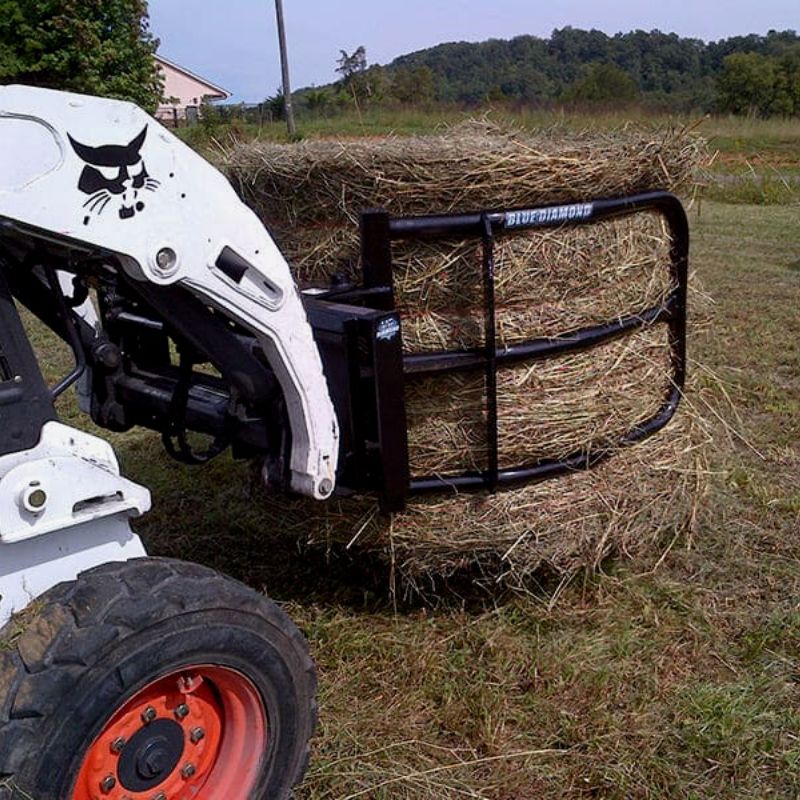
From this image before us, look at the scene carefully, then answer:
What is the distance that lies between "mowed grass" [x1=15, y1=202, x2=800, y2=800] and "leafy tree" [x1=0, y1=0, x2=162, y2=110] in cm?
2594

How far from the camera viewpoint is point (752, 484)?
4.24 m

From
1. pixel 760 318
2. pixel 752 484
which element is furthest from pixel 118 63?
pixel 752 484

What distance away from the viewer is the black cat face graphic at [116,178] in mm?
1807

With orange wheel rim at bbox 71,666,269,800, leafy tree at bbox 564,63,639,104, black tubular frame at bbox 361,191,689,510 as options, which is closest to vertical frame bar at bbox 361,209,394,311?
black tubular frame at bbox 361,191,689,510

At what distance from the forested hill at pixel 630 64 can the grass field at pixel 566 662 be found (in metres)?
28.7

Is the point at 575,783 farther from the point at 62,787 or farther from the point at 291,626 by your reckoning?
the point at 62,787

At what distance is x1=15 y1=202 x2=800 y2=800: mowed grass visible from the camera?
2539 millimetres

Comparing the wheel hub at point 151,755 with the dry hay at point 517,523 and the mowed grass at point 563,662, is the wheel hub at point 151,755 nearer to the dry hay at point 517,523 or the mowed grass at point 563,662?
the mowed grass at point 563,662

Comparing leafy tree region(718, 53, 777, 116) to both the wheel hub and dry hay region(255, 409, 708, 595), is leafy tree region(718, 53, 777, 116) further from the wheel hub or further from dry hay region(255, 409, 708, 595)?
the wheel hub

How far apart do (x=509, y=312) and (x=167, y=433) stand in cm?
104

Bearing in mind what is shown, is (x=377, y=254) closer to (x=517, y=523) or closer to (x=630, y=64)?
(x=517, y=523)

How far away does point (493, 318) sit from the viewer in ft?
9.32

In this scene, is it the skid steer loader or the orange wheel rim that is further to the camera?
the orange wheel rim

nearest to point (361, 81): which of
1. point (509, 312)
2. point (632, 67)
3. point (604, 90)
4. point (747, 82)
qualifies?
point (509, 312)
